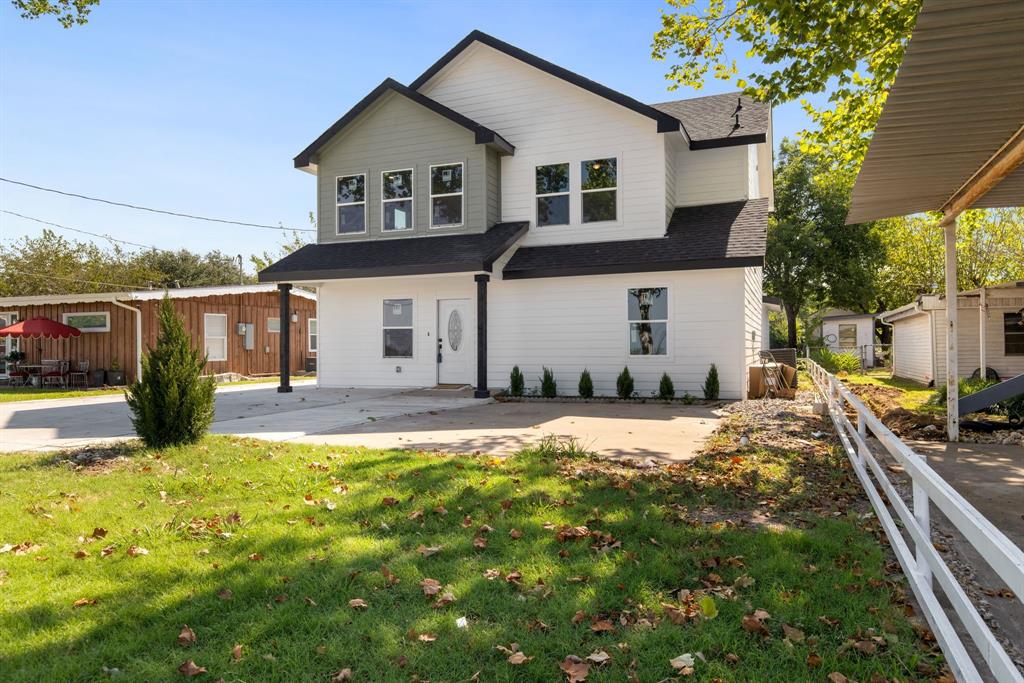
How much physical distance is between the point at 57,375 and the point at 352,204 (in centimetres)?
1235

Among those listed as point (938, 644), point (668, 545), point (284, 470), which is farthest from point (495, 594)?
point (284, 470)

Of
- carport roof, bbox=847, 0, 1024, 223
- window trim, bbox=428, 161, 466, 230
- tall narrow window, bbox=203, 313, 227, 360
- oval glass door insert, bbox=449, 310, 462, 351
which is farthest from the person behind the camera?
tall narrow window, bbox=203, 313, 227, 360

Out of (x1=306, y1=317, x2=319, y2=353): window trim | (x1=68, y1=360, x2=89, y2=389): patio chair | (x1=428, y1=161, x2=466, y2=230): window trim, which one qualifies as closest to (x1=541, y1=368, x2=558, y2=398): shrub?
(x1=428, y1=161, x2=466, y2=230): window trim

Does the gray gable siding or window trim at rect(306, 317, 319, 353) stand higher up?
the gray gable siding

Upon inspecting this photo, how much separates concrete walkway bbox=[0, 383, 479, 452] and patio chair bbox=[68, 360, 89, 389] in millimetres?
5092

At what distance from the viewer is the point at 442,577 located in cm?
384

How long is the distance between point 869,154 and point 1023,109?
117 centimetres

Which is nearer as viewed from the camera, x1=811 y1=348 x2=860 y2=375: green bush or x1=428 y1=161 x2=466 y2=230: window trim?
x1=428 y1=161 x2=466 y2=230: window trim

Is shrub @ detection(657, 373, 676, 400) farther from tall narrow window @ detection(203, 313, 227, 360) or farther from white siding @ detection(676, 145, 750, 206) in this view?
tall narrow window @ detection(203, 313, 227, 360)

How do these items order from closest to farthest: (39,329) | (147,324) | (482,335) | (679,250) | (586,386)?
(679,250)
(482,335)
(586,386)
(39,329)
(147,324)

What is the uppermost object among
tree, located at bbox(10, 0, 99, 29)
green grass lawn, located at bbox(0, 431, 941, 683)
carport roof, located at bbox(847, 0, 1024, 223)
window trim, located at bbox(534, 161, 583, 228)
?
tree, located at bbox(10, 0, 99, 29)

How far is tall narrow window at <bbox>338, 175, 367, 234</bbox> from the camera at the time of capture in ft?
55.3

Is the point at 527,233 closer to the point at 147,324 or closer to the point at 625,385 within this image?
the point at 625,385

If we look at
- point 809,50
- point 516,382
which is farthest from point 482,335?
point 809,50
